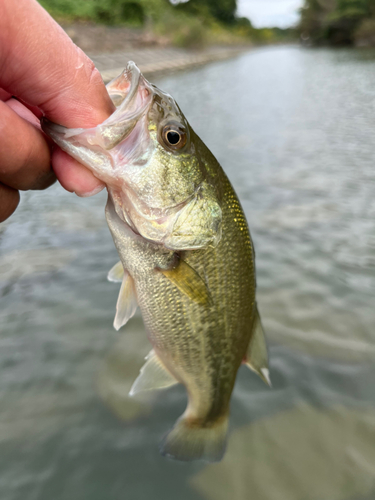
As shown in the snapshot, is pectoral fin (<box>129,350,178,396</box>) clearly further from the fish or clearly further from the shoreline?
the shoreline

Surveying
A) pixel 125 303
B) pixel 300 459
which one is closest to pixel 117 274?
pixel 125 303

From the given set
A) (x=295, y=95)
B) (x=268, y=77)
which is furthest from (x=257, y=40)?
(x=295, y=95)

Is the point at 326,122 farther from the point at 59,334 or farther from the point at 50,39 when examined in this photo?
the point at 50,39

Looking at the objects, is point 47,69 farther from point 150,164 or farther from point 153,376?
point 153,376

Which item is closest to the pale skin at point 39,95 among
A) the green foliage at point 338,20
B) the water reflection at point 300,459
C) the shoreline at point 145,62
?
the water reflection at point 300,459

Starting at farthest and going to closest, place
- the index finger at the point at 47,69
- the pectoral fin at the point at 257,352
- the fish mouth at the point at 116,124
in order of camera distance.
A: 1. the pectoral fin at the point at 257,352
2. the fish mouth at the point at 116,124
3. the index finger at the point at 47,69

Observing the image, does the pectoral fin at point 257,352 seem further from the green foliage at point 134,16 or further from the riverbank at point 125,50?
the green foliage at point 134,16
